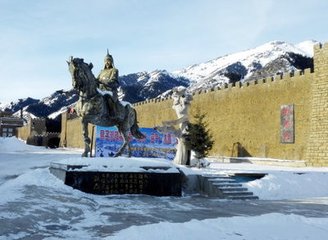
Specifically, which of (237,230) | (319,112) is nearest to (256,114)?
(319,112)

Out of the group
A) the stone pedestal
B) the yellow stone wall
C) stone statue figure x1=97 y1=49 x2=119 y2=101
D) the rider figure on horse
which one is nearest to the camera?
the stone pedestal

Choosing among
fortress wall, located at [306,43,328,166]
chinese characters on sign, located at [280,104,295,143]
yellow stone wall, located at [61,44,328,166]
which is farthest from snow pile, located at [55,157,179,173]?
chinese characters on sign, located at [280,104,295,143]

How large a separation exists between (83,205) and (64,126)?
65564mm

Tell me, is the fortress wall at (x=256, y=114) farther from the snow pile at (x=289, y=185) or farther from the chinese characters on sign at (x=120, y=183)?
the chinese characters on sign at (x=120, y=183)

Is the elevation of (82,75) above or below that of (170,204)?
above

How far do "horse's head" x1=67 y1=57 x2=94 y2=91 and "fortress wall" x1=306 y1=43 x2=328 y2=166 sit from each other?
15051 millimetres

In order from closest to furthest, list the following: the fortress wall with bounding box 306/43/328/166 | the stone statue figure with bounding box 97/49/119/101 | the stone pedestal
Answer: the stone pedestal
the stone statue figure with bounding box 97/49/119/101
the fortress wall with bounding box 306/43/328/166

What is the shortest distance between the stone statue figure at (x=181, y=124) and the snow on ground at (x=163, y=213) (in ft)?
14.1

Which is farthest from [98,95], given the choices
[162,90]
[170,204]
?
[162,90]

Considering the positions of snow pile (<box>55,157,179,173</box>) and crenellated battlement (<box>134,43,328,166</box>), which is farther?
crenellated battlement (<box>134,43,328,166</box>)

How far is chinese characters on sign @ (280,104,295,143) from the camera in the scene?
2781cm

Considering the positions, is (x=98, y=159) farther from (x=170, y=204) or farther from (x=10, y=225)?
(x=10, y=225)

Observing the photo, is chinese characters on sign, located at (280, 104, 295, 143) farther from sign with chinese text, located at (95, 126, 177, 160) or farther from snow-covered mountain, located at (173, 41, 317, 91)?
snow-covered mountain, located at (173, 41, 317, 91)

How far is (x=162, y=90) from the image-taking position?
445ft
